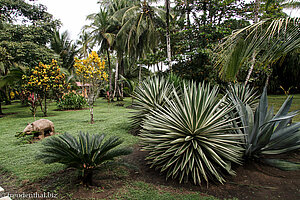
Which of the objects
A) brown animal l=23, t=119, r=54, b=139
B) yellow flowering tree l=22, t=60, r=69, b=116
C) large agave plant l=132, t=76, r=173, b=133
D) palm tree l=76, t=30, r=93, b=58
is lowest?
brown animal l=23, t=119, r=54, b=139

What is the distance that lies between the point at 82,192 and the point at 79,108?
41.9ft

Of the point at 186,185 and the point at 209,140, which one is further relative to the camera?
the point at 209,140

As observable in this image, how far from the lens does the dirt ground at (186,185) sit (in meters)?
2.73

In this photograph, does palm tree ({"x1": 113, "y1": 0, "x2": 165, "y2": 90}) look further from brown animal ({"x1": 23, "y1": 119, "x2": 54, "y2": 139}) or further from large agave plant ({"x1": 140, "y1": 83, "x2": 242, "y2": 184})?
large agave plant ({"x1": 140, "y1": 83, "x2": 242, "y2": 184})

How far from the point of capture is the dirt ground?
2729 millimetres

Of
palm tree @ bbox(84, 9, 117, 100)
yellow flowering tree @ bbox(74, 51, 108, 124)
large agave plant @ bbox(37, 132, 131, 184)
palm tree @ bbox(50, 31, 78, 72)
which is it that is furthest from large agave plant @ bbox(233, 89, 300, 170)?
palm tree @ bbox(50, 31, 78, 72)

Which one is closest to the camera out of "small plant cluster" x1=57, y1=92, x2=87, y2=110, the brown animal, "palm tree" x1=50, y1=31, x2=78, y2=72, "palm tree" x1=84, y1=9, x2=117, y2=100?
the brown animal

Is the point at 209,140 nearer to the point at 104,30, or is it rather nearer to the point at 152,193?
the point at 152,193

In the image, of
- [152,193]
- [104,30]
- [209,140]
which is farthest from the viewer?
[104,30]

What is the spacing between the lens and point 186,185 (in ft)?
9.87

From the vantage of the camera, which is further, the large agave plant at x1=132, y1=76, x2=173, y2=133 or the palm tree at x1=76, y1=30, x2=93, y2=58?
the palm tree at x1=76, y1=30, x2=93, y2=58

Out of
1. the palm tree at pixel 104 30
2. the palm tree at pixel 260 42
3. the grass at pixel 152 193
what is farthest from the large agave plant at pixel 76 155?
the palm tree at pixel 104 30

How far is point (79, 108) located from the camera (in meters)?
14.8

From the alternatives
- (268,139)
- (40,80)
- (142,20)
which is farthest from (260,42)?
(142,20)
